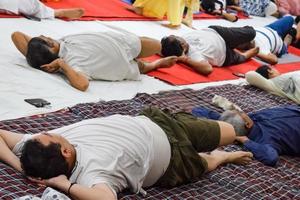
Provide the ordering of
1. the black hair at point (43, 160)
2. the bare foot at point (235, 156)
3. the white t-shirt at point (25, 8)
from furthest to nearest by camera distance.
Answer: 1. the white t-shirt at point (25, 8)
2. the bare foot at point (235, 156)
3. the black hair at point (43, 160)

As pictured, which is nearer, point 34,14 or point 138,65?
point 138,65

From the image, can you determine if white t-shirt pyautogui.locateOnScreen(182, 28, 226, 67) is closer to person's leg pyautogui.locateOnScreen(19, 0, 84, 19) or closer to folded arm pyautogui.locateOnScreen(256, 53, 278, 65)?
folded arm pyautogui.locateOnScreen(256, 53, 278, 65)

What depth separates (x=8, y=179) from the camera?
165cm

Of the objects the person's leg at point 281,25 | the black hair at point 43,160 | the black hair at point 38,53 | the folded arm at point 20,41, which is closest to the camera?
the black hair at point 43,160

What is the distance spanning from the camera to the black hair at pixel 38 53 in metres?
2.98

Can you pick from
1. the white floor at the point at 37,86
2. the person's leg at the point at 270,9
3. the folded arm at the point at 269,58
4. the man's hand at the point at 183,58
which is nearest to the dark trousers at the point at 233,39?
the folded arm at the point at 269,58

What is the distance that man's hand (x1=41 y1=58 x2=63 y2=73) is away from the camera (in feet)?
9.77

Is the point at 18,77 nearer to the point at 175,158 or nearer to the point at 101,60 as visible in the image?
the point at 101,60

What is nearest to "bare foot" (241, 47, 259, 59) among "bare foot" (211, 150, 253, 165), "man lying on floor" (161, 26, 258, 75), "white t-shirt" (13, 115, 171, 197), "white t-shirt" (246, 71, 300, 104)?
"man lying on floor" (161, 26, 258, 75)

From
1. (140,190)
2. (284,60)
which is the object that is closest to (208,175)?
(140,190)

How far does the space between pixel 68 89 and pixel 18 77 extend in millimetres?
302

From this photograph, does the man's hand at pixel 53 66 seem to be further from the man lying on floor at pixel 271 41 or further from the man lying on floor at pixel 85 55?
the man lying on floor at pixel 271 41

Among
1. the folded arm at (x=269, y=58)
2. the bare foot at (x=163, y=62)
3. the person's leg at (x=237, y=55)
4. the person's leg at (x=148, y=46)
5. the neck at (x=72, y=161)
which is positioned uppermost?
the neck at (x=72, y=161)

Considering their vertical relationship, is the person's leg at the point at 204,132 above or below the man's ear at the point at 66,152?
below
